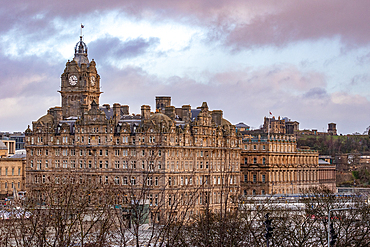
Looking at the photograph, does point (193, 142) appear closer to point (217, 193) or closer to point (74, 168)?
point (217, 193)

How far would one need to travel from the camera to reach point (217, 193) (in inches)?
6732

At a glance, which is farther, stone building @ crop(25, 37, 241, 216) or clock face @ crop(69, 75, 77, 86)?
clock face @ crop(69, 75, 77, 86)

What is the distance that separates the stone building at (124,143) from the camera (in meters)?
163

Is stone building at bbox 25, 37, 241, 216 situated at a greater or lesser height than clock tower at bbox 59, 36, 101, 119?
lesser

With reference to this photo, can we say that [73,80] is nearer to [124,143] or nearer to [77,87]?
[77,87]

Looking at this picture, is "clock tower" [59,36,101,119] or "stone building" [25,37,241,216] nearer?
"stone building" [25,37,241,216]

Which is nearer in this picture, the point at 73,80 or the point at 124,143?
the point at 124,143

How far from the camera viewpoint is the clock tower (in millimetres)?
179375

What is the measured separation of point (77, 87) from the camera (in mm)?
179750

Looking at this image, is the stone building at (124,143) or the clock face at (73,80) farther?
the clock face at (73,80)

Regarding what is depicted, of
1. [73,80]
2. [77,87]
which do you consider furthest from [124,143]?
[73,80]

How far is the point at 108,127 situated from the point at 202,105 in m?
18.3

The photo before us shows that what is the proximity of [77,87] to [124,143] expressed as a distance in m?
20.4

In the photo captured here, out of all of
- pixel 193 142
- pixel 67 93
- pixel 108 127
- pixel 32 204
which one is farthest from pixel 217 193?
pixel 32 204
